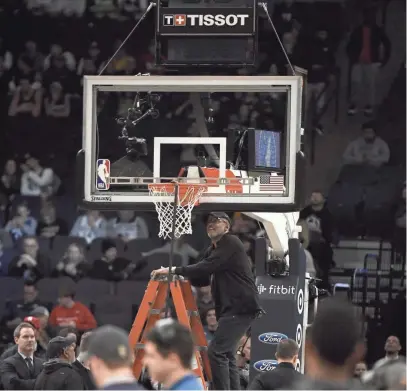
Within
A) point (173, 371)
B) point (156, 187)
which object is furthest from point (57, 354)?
point (173, 371)

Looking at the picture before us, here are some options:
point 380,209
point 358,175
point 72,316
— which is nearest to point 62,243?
point 72,316

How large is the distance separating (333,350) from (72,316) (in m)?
11.3

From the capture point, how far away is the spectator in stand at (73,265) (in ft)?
61.5

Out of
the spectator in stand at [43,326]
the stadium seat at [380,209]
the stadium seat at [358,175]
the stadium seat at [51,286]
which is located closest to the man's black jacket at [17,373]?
the spectator in stand at [43,326]

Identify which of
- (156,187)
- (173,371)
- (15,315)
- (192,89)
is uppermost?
(192,89)

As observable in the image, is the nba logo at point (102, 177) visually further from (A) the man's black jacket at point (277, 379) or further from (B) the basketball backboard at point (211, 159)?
(A) the man's black jacket at point (277, 379)

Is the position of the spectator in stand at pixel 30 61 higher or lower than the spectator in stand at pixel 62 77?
higher

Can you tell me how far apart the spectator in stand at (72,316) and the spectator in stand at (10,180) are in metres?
2.92

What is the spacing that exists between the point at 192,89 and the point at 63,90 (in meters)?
9.00

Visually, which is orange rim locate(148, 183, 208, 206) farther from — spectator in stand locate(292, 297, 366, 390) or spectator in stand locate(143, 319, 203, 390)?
spectator in stand locate(292, 297, 366, 390)

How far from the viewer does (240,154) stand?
12.4 metres

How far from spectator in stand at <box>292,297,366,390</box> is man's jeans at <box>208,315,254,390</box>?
4942mm

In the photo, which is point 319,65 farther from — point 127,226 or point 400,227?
point 127,226

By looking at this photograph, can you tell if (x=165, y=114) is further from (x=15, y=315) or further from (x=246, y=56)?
(x=246, y=56)
